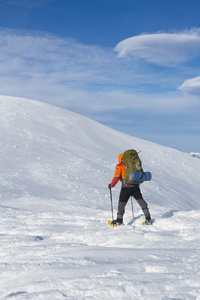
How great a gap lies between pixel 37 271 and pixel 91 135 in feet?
77.9

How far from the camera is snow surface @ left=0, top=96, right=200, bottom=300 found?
3568 millimetres

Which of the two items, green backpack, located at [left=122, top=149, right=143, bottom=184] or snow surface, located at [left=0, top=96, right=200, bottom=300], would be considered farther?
green backpack, located at [left=122, top=149, right=143, bottom=184]

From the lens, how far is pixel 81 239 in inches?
233

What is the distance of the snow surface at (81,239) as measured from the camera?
3.57 meters

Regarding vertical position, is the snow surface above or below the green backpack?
below

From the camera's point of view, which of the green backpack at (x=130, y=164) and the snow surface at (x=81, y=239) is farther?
the green backpack at (x=130, y=164)

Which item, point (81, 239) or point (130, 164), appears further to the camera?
point (130, 164)

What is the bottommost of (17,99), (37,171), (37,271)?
(37,271)

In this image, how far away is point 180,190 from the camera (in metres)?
22.4

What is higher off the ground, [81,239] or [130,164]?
[130,164]

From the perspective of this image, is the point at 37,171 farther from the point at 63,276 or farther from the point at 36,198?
the point at 63,276

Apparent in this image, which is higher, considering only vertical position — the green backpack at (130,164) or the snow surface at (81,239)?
the green backpack at (130,164)

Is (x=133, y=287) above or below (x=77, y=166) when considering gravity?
below

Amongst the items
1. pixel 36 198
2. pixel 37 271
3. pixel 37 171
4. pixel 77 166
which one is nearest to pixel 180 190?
pixel 77 166
